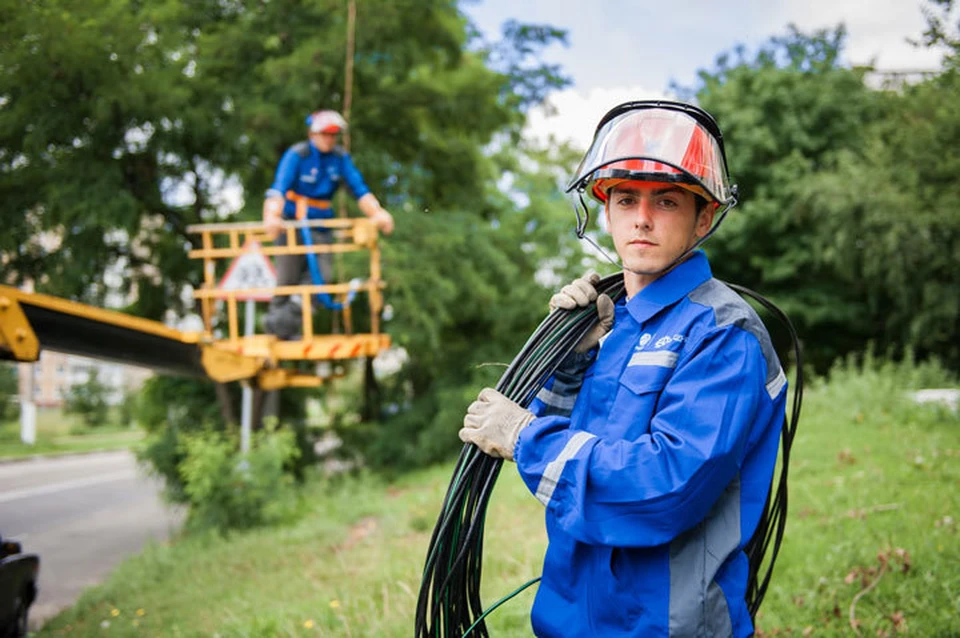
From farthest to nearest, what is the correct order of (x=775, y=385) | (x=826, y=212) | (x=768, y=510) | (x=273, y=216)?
(x=826, y=212)
(x=273, y=216)
(x=768, y=510)
(x=775, y=385)

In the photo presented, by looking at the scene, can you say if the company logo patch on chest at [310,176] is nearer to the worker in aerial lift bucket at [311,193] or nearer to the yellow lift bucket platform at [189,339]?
the worker in aerial lift bucket at [311,193]

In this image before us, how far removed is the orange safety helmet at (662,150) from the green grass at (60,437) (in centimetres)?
1597

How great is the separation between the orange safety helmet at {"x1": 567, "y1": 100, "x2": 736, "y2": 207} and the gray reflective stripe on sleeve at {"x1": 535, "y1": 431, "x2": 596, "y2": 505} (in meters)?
0.66

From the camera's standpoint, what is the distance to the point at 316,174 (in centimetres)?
771

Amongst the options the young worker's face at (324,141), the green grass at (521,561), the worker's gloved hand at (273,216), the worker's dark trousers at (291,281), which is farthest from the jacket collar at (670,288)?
the worker's dark trousers at (291,281)

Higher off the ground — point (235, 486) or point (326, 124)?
point (326, 124)

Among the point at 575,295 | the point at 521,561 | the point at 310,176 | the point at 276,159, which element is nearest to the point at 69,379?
the point at 276,159

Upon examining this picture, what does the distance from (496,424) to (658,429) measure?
1.38ft

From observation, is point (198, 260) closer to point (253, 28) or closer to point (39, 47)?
point (253, 28)

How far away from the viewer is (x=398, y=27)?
39.4 ft

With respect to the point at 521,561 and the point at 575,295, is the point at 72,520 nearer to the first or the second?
the point at 521,561

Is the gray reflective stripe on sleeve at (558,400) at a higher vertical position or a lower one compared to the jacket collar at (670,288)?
lower

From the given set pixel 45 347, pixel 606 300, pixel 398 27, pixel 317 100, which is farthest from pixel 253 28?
pixel 606 300

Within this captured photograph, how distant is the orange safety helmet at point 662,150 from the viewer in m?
1.94
